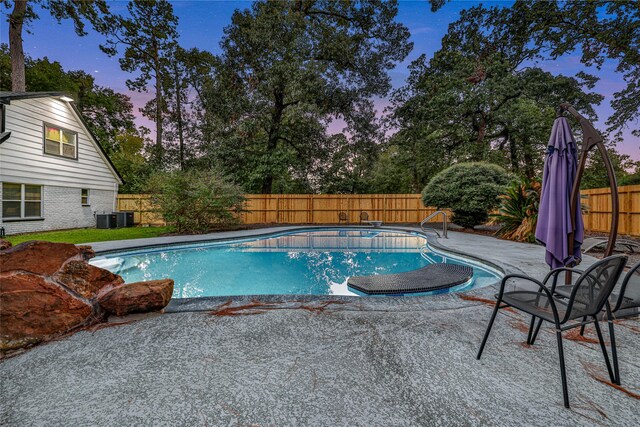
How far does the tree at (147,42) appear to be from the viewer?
42.4 feet

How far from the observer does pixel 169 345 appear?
2004 millimetres

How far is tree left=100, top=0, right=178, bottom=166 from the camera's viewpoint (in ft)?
42.4

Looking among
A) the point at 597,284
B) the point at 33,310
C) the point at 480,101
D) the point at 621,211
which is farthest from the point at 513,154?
the point at 33,310

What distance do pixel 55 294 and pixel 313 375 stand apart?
2189mm

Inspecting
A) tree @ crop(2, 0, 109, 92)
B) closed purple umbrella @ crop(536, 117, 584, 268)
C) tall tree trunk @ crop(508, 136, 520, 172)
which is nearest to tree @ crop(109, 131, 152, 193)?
tree @ crop(2, 0, 109, 92)

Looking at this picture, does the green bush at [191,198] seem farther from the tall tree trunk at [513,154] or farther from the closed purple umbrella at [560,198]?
the tall tree trunk at [513,154]

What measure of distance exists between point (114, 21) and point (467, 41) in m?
17.0

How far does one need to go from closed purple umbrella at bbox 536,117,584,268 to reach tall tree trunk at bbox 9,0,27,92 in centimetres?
1597

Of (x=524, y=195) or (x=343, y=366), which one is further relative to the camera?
(x=524, y=195)

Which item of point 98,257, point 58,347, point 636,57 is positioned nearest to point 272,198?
point 98,257

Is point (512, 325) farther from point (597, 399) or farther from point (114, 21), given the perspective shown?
point (114, 21)

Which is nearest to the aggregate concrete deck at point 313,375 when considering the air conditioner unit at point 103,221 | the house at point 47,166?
the house at point 47,166

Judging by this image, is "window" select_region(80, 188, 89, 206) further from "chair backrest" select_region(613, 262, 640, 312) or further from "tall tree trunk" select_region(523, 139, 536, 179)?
"tall tree trunk" select_region(523, 139, 536, 179)

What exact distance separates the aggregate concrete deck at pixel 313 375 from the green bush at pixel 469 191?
802 cm
